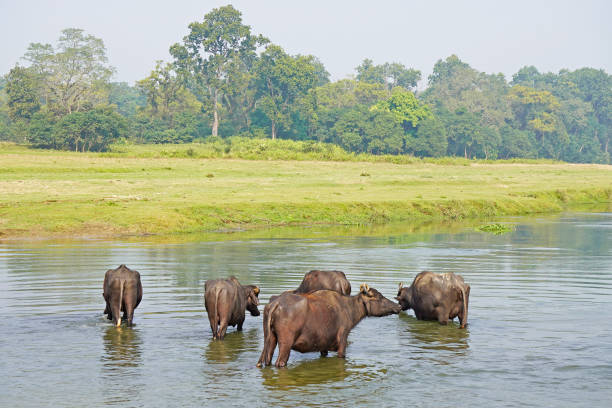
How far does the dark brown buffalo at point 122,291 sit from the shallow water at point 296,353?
1.24ft

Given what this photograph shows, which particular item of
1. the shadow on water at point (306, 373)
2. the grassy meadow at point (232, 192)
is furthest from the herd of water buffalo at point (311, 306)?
the grassy meadow at point (232, 192)

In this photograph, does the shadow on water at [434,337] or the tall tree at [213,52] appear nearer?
the shadow on water at [434,337]

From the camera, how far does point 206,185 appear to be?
182 feet

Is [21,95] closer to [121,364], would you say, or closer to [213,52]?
[213,52]

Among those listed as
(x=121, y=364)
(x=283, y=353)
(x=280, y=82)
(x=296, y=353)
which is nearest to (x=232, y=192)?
(x=296, y=353)

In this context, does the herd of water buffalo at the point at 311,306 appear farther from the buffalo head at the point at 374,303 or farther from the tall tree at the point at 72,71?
the tall tree at the point at 72,71

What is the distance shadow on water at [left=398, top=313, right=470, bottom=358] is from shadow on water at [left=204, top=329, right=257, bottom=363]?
10.1ft

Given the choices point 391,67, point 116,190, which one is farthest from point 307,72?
point 116,190

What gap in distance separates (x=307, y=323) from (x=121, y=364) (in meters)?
3.36

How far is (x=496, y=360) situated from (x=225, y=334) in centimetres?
531

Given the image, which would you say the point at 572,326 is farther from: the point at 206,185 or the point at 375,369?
the point at 206,185

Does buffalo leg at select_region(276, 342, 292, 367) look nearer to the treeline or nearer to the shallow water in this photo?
the shallow water

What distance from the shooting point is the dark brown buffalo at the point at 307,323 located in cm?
1296

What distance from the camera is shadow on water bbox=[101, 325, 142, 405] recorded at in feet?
40.4
